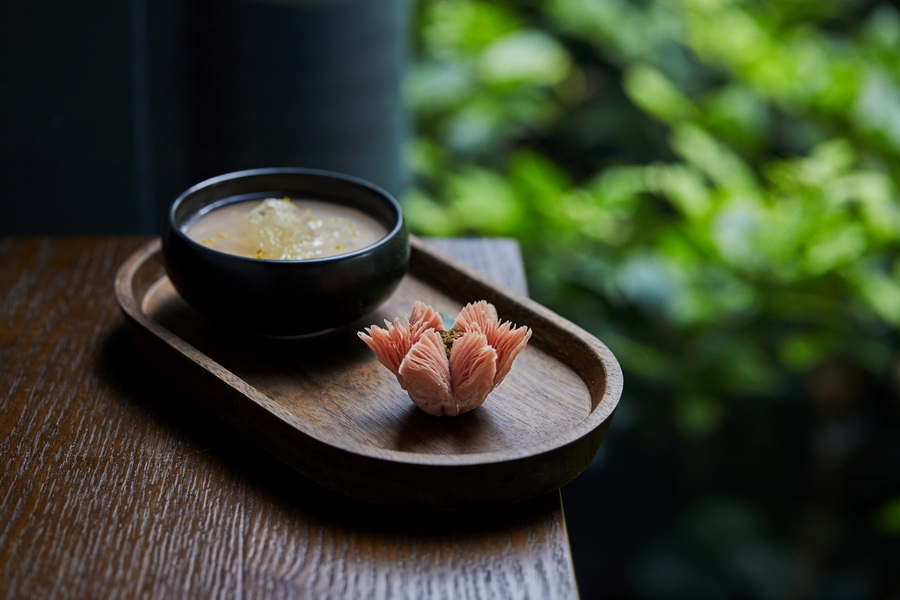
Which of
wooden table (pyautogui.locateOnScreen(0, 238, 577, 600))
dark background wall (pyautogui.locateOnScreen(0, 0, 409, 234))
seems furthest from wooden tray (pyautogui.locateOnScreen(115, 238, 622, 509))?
dark background wall (pyautogui.locateOnScreen(0, 0, 409, 234))

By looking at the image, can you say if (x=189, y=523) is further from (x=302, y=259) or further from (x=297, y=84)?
(x=297, y=84)

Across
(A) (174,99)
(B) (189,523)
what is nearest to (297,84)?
(A) (174,99)

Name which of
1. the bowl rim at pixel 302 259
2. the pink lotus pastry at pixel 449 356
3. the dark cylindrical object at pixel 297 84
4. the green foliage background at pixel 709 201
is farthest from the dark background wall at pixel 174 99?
the pink lotus pastry at pixel 449 356

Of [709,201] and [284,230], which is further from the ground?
[284,230]

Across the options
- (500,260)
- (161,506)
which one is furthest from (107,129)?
(161,506)

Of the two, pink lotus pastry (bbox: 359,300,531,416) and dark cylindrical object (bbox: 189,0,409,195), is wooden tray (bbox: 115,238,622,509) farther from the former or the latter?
dark cylindrical object (bbox: 189,0,409,195)

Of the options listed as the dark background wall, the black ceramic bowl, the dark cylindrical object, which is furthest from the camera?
the dark cylindrical object
